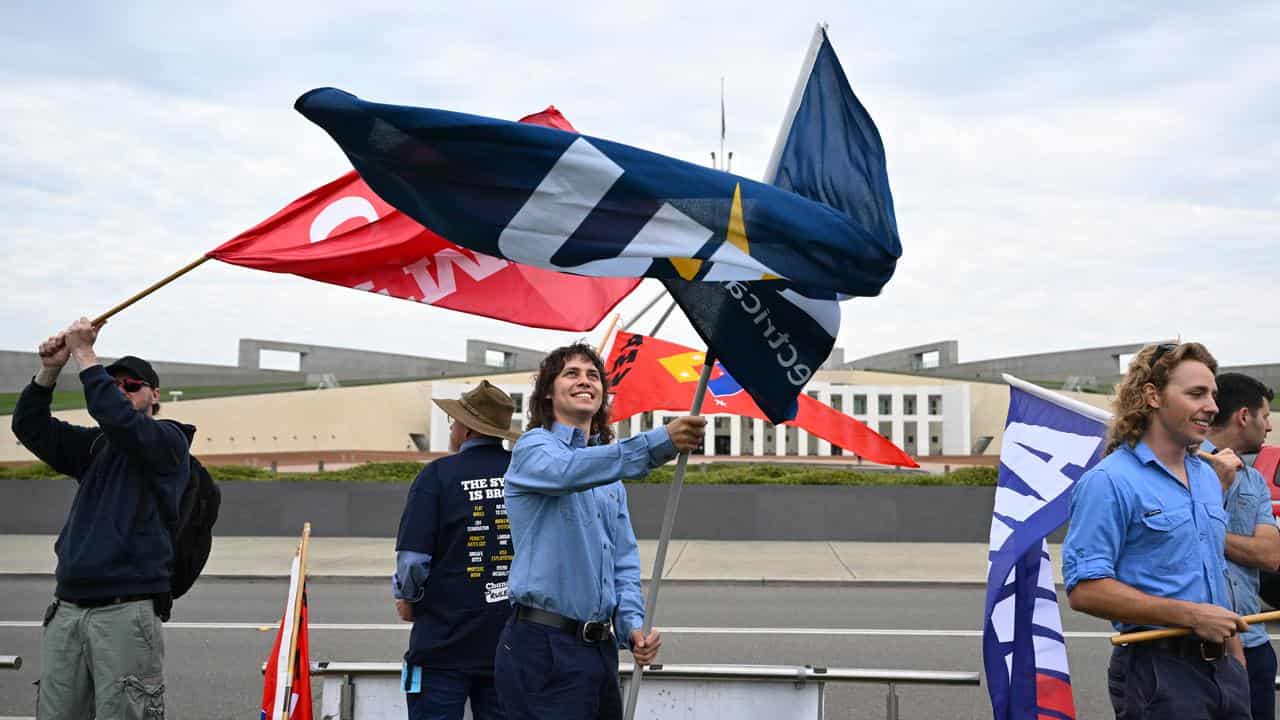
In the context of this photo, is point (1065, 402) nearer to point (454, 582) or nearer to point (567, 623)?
point (567, 623)

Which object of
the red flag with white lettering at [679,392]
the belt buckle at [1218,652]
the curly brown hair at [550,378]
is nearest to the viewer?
the belt buckle at [1218,652]

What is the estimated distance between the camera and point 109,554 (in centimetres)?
407

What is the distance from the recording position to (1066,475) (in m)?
4.26

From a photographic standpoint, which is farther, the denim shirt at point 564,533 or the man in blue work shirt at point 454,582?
the man in blue work shirt at point 454,582

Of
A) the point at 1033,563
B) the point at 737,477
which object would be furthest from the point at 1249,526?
the point at 737,477

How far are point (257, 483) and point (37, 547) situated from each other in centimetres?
312

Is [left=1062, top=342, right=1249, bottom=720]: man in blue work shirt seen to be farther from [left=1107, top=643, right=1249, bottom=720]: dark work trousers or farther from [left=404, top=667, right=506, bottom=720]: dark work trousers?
[left=404, top=667, right=506, bottom=720]: dark work trousers

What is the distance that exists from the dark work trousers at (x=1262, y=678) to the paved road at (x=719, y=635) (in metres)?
2.79

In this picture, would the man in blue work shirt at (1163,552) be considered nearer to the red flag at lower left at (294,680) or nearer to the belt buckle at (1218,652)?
the belt buckle at (1218,652)

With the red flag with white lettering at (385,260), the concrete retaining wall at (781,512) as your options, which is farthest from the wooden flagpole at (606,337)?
the concrete retaining wall at (781,512)

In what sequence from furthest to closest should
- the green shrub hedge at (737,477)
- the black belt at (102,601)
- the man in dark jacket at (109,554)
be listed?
the green shrub hedge at (737,477)
the black belt at (102,601)
the man in dark jacket at (109,554)

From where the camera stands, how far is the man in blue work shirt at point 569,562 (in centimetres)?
337

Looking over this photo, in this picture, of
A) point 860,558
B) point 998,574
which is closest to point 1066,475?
point 998,574

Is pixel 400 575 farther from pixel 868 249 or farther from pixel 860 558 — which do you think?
pixel 860 558
